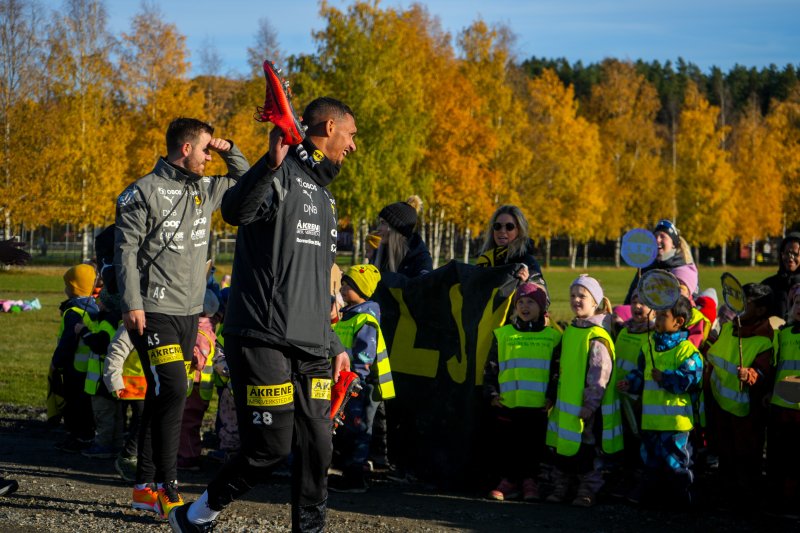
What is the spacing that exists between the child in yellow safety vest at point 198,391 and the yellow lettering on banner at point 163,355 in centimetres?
161

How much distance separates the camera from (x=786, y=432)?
6.36m

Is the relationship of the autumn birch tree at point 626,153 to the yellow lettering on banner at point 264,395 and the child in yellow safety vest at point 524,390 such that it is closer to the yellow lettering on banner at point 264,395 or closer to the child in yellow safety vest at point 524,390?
the child in yellow safety vest at point 524,390

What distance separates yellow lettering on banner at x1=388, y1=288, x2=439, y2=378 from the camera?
7.59m

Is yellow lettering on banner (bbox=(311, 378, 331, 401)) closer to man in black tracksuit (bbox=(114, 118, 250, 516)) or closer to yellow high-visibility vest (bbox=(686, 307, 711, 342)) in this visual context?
man in black tracksuit (bbox=(114, 118, 250, 516))

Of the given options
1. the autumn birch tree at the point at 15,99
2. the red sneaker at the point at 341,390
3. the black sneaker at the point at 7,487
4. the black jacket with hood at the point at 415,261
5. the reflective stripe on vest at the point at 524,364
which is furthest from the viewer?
the autumn birch tree at the point at 15,99

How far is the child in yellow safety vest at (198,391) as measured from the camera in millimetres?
7711

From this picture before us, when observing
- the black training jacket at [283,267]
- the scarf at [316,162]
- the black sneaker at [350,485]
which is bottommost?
the black sneaker at [350,485]

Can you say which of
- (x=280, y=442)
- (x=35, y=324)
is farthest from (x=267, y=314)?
(x=35, y=324)

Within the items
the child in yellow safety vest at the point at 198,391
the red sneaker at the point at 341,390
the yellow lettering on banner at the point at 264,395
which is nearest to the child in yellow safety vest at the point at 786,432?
the red sneaker at the point at 341,390

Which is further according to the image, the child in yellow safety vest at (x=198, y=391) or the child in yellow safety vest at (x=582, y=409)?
the child in yellow safety vest at (x=198, y=391)

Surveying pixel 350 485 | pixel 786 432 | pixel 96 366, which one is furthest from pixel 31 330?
pixel 786 432

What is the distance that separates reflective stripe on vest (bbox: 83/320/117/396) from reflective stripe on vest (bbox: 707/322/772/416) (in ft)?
16.2

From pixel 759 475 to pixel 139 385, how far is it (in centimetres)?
481

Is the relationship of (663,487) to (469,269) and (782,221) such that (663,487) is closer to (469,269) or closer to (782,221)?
(469,269)
